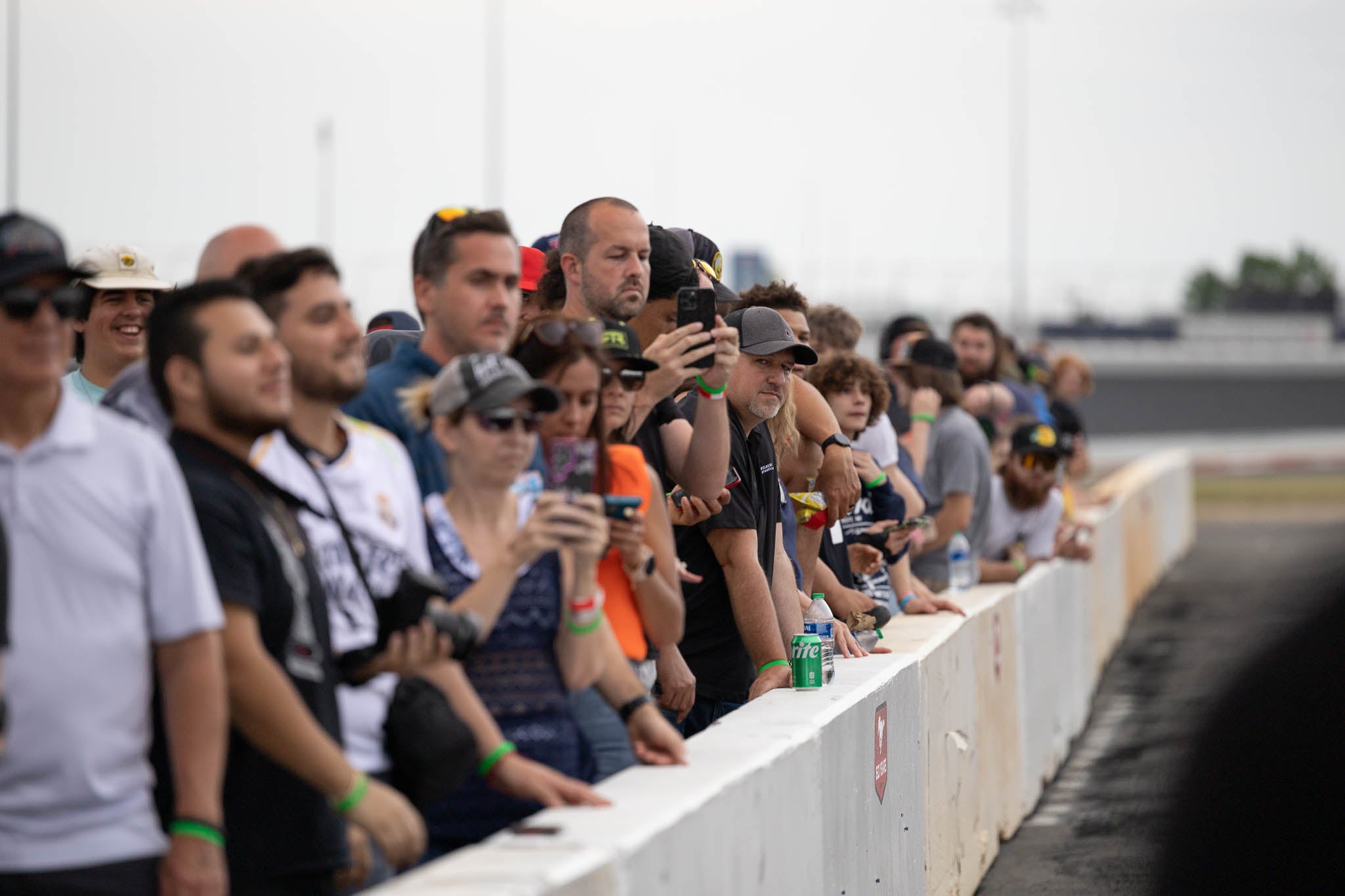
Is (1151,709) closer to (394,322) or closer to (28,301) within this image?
(394,322)

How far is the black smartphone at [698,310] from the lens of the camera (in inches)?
221

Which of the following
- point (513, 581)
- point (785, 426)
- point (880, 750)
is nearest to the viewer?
point (513, 581)

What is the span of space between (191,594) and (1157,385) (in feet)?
165

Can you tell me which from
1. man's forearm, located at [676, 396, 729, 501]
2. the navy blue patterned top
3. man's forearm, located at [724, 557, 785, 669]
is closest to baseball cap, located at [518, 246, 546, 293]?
man's forearm, located at [676, 396, 729, 501]

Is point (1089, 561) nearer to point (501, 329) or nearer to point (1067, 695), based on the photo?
point (1067, 695)

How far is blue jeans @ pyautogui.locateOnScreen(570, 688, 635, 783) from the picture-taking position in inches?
191

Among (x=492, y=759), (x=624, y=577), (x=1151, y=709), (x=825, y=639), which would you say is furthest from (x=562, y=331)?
A: (x=1151, y=709)

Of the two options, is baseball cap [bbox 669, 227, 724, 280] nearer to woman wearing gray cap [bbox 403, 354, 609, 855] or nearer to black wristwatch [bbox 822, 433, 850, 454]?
black wristwatch [bbox 822, 433, 850, 454]

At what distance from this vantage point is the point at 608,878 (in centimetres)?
368

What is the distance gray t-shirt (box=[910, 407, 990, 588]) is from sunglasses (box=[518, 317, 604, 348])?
6.06 meters

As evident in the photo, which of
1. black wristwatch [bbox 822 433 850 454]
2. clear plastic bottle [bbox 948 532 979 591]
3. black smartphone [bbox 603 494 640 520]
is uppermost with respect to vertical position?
black wristwatch [bbox 822 433 850 454]

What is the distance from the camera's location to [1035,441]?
12.6 metres

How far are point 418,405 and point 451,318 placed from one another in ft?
0.93

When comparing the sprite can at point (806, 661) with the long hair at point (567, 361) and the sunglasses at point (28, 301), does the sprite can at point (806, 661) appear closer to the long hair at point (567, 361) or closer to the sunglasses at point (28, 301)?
the long hair at point (567, 361)
